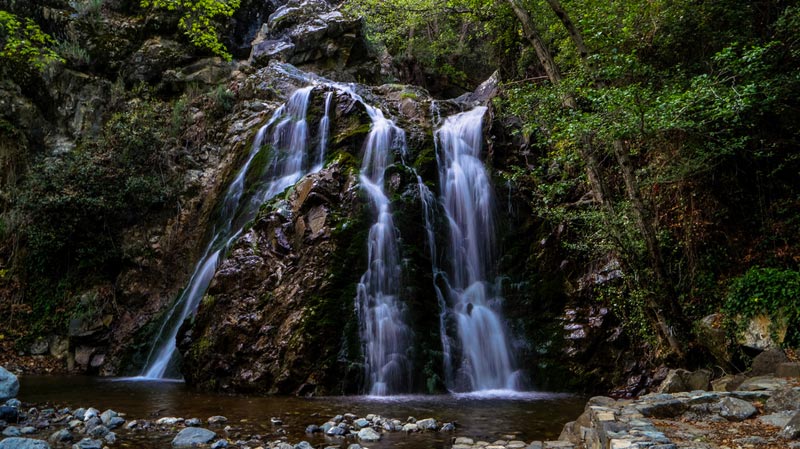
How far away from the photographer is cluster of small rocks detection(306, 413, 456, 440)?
18.5 feet

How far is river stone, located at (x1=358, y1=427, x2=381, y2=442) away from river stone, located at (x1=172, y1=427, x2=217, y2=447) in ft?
5.20

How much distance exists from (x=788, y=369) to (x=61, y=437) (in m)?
7.84

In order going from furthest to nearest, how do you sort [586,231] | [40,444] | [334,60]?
[334,60] → [586,231] → [40,444]

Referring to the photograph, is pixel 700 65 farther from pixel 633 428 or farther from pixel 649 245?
pixel 633 428

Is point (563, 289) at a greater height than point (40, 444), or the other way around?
point (563, 289)

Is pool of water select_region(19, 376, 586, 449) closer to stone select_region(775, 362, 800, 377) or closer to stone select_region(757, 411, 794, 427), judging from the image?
stone select_region(757, 411, 794, 427)

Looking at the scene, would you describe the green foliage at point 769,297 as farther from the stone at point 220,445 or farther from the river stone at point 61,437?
the river stone at point 61,437

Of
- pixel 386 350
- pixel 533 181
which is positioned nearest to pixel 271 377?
pixel 386 350

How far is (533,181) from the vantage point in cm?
1176

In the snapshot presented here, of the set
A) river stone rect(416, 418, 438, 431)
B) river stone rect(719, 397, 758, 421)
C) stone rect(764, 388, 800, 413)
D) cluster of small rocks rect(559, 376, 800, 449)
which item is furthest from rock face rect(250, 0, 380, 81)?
stone rect(764, 388, 800, 413)

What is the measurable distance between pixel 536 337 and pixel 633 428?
6.00 metres

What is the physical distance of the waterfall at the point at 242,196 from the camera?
10969 mm

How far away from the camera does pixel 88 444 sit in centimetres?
503

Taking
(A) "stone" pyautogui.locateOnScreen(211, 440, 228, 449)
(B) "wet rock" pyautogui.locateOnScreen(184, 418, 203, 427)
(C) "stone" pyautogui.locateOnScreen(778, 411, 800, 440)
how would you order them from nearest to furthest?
(C) "stone" pyautogui.locateOnScreen(778, 411, 800, 440)
(A) "stone" pyautogui.locateOnScreen(211, 440, 228, 449)
(B) "wet rock" pyautogui.locateOnScreen(184, 418, 203, 427)
